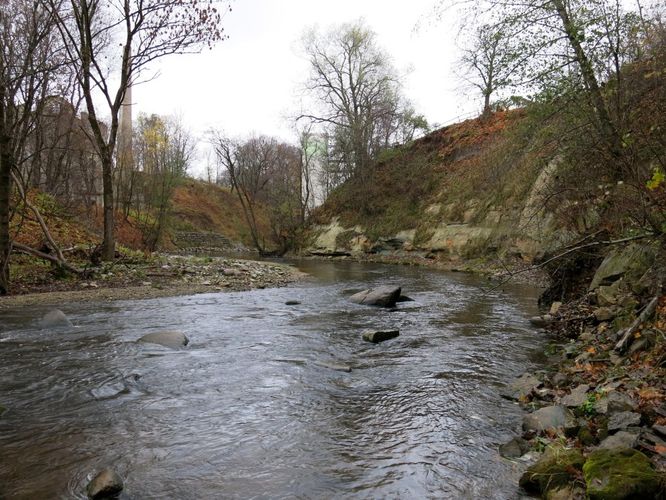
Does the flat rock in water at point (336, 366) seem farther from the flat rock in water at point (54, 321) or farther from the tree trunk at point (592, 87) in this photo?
the flat rock in water at point (54, 321)

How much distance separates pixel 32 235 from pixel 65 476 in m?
15.8

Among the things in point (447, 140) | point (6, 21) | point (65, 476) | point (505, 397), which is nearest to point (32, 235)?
point (6, 21)

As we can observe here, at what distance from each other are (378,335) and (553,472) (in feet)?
15.6

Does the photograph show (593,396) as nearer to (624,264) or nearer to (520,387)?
(520,387)

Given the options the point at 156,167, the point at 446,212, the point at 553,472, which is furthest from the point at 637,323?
the point at 156,167

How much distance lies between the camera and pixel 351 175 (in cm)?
3688

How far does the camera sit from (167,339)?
7.34 meters

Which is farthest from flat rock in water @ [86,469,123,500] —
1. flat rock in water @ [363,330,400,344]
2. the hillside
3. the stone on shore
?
the hillside

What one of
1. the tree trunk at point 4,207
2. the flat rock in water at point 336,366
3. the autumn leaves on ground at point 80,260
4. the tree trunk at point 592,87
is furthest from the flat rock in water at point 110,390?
the tree trunk at point 4,207

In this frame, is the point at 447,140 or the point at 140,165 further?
the point at 140,165

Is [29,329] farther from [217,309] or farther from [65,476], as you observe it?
[65,476]

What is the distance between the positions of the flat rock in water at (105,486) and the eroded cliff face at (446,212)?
16.3 metres

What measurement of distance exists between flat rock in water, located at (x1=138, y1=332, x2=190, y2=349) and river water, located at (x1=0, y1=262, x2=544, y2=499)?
9.1 inches

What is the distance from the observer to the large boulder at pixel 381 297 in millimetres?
11641
